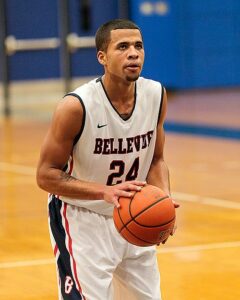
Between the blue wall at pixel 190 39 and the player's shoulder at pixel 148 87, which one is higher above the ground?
the player's shoulder at pixel 148 87

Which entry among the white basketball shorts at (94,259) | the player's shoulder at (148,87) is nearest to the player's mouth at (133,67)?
the player's shoulder at (148,87)

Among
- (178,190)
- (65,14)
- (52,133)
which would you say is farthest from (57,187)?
(65,14)

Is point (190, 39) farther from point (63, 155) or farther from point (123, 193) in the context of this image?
point (123, 193)

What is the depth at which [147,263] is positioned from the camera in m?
4.25

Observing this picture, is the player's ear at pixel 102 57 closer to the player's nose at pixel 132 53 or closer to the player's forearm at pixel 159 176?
the player's nose at pixel 132 53

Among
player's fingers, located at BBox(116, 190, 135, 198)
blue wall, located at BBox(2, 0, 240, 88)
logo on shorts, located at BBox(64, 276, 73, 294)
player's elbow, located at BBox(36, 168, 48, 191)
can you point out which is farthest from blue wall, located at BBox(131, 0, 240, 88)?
player's fingers, located at BBox(116, 190, 135, 198)

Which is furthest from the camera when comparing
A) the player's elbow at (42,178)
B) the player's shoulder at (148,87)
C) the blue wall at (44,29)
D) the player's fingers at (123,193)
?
the blue wall at (44,29)

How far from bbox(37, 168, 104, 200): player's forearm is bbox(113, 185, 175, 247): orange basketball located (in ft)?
0.39

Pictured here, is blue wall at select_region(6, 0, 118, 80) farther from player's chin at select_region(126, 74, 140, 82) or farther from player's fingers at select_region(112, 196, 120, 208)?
player's fingers at select_region(112, 196, 120, 208)

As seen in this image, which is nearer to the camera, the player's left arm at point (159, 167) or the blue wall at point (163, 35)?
the player's left arm at point (159, 167)

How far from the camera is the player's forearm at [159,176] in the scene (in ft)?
14.5

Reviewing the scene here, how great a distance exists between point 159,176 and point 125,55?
2.09ft

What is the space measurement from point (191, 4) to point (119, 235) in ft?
51.3

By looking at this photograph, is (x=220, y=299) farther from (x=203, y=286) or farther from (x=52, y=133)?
(x=52, y=133)
